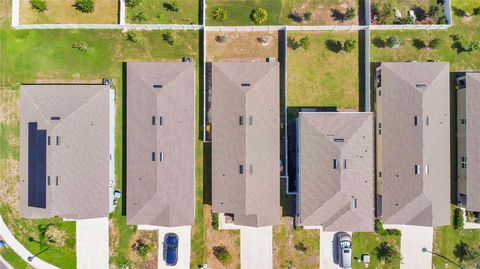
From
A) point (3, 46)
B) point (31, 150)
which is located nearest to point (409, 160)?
point (31, 150)

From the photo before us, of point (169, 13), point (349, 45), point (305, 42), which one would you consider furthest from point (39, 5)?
point (349, 45)

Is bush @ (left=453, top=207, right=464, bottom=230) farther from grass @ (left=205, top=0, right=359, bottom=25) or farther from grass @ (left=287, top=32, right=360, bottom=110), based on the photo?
grass @ (left=205, top=0, right=359, bottom=25)

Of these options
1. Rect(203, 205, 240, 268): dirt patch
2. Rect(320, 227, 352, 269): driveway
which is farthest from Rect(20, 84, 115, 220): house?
Rect(320, 227, 352, 269): driveway

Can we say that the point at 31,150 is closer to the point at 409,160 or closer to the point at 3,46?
the point at 3,46

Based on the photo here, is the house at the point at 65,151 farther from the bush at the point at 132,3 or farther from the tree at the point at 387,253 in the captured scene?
the tree at the point at 387,253

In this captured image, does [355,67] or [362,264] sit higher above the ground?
[355,67]

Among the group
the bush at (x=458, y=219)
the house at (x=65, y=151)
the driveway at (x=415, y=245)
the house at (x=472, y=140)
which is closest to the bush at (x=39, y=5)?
the house at (x=65, y=151)

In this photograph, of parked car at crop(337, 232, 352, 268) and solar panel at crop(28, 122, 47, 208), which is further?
parked car at crop(337, 232, 352, 268)

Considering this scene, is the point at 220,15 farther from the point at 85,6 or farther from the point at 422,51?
the point at 422,51
